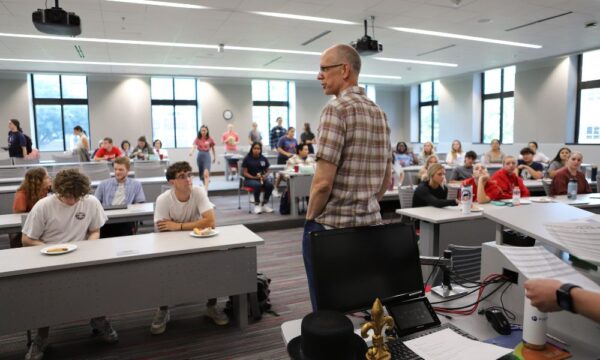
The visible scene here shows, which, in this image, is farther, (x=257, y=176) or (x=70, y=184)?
(x=257, y=176)

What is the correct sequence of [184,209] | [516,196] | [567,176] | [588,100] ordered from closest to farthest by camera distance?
[184,209] → [516,196] → [567,176] → [588,100]

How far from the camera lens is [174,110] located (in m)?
13.4

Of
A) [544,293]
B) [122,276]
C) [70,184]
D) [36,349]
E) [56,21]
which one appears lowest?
[36,349]

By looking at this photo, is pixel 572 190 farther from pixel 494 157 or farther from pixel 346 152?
pixel 494 157

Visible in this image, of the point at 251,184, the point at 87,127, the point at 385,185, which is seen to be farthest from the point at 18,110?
the point at 385,185

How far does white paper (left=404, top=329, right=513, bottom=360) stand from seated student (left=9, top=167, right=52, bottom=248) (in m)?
3.33

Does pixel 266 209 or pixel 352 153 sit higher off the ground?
pixel 352 153

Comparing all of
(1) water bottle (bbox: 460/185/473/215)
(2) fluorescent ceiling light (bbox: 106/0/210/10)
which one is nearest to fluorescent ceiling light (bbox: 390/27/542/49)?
(2) fluorescent ceiling light (bbox: 106/0/210/10)

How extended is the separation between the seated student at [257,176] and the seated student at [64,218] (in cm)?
408

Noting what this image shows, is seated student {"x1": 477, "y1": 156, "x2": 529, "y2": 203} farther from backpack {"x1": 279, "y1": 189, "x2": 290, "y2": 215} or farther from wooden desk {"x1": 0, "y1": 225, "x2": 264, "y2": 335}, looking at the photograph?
backpack {"x1": 279, "y1": 189, "x2": 290, "y2": 215}

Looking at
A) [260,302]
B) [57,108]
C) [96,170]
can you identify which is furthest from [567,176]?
[57,108]

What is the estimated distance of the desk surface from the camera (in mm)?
2336

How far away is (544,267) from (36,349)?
9.53ft

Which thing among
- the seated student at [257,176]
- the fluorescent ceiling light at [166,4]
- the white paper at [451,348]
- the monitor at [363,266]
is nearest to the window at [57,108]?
the seated student at [257,176]
